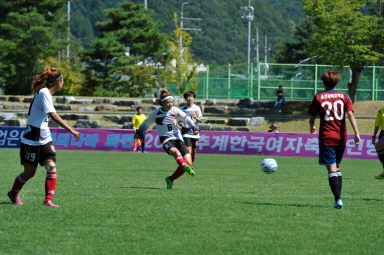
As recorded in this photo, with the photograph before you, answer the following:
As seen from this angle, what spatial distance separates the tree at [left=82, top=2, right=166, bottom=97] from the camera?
5362cm

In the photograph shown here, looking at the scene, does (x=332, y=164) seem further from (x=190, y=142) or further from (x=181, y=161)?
(x=190, y=142)

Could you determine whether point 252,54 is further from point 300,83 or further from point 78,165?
point 78,165

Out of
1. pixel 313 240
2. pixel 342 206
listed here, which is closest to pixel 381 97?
pixel 342 206

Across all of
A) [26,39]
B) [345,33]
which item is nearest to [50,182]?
[345,33]

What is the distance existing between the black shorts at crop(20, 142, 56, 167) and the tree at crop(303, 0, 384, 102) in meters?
32.8

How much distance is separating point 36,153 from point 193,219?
249 cm

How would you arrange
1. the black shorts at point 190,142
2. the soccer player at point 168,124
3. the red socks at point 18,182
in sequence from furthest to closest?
1. the black shorts at point 190,142
2. the soccer player at point 168,124
3. the red socks at point 18,182

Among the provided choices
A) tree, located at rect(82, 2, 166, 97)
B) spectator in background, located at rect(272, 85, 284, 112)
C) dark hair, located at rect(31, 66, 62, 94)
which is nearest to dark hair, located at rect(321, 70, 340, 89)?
dark hair, located at rect(31, 66, 62, 94)

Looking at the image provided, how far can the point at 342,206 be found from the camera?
918 cm

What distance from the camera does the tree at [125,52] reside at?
53.6 meters

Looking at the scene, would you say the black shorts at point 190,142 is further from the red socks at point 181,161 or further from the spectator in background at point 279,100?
the spectator in background at point 279,100

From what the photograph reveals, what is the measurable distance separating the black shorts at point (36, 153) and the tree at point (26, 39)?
41.6 meters

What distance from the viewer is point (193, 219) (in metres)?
7.92

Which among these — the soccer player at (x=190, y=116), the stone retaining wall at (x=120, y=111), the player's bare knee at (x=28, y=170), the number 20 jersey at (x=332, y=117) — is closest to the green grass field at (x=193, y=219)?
the player's bare knee at (x=28, y=170)
